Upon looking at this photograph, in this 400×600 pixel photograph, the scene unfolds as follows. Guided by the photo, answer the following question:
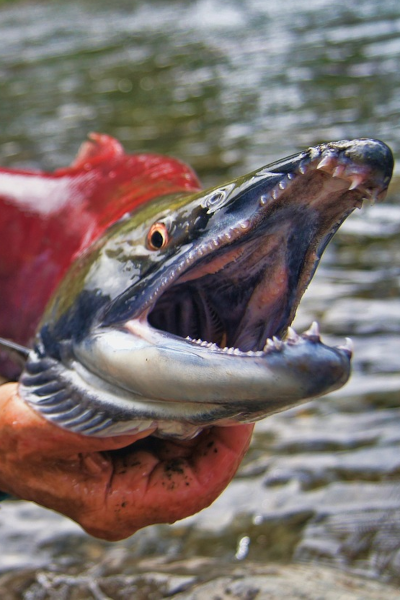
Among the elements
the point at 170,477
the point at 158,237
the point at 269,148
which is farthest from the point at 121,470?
the point at 269,148

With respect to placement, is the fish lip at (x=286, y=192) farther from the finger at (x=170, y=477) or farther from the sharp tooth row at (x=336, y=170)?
the finger at (x=170, y=477)

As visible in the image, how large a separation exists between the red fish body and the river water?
37.4 inches

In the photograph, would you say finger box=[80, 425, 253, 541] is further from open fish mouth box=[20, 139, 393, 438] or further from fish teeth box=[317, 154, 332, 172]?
fish teeth box=[317, 154, 332, 172]

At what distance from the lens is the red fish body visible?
8.80ft

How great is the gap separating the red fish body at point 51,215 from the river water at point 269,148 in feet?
3.12

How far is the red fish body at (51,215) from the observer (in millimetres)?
2684

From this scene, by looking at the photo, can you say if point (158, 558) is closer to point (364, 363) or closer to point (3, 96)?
point (364, 363)

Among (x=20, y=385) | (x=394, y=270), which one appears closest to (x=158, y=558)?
(x=20, y=385)

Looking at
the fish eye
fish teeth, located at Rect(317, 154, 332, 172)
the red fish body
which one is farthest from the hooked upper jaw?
the red fish body

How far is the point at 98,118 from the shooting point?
11125 mm

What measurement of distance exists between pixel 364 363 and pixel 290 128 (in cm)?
479

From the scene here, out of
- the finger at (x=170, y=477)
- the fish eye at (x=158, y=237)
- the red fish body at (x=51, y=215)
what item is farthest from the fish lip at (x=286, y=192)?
the red fish body at (x=51, y=215)

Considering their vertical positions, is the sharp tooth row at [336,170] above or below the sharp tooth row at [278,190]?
above

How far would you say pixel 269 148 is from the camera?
26.1 ft
